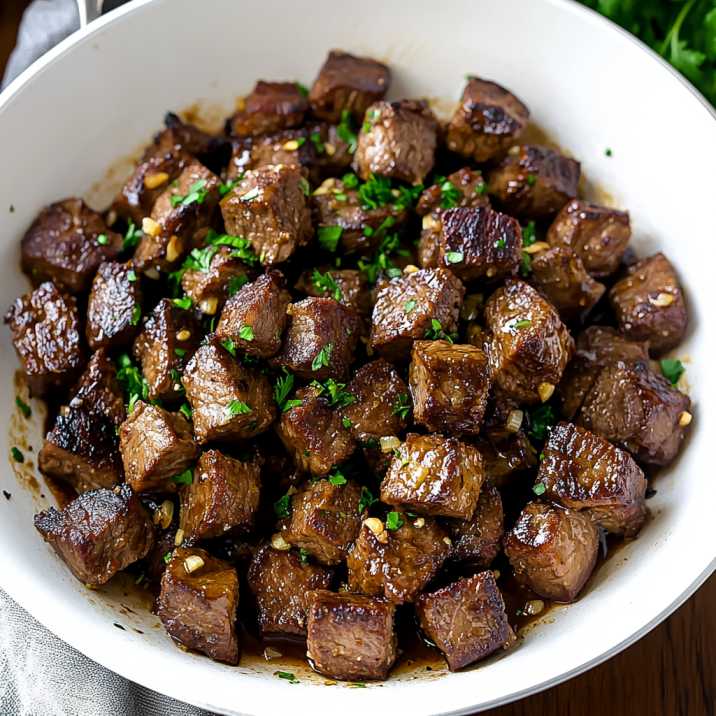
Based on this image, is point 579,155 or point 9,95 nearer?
point 9,95

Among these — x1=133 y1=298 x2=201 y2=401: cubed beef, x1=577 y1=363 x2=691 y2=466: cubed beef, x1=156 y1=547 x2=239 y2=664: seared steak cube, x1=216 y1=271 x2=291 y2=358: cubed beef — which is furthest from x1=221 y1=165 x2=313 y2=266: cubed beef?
x1=577 y1=363 x2=691 y2=466: cubed beef

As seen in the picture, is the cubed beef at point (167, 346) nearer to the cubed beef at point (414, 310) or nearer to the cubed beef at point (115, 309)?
the cubed beef at point (115, 309)

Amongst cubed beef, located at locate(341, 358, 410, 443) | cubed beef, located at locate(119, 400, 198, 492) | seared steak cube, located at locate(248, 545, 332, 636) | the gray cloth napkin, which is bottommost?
the gray cloth napkin

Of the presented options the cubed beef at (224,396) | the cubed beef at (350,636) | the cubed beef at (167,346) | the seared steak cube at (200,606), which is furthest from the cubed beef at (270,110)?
the cubed beef at (350,636)

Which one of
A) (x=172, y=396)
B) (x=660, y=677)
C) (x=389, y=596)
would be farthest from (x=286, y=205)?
(x=660, y=677)

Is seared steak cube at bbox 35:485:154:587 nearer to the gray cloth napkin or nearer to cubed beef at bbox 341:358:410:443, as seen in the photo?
the gray cloth napkin

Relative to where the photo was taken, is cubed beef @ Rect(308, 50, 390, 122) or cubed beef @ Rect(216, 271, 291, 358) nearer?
cubed beef @ Rect(216, 271, 291, 358)

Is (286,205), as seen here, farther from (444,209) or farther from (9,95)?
(9,95)
